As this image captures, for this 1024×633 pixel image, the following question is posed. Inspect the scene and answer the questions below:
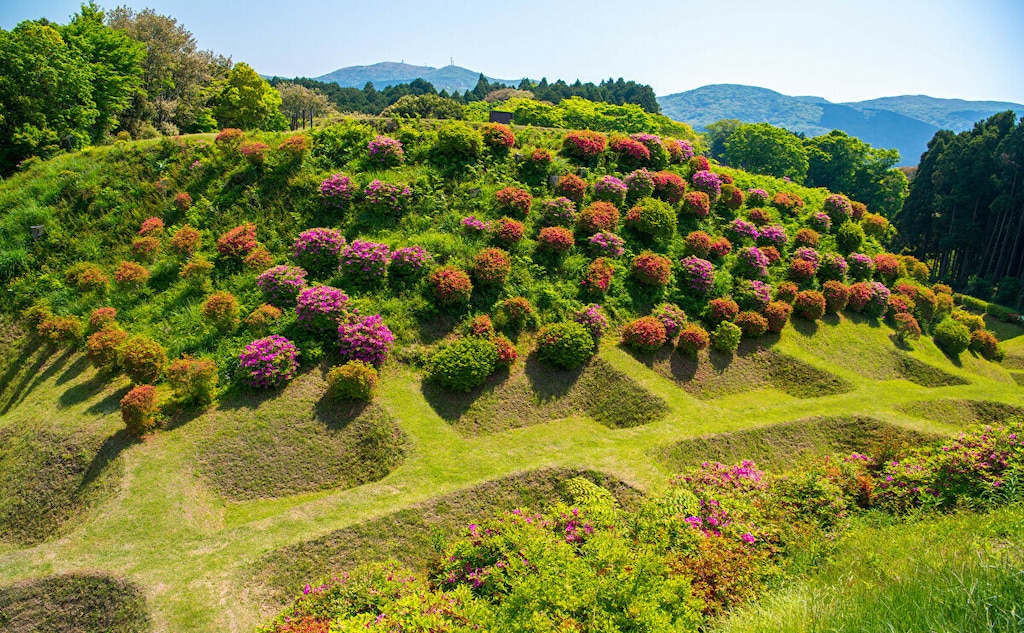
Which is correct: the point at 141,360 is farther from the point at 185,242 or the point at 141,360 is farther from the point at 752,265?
the point at 752,265

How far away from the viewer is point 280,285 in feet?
56.4

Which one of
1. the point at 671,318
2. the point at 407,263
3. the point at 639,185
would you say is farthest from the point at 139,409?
the point at 639,185

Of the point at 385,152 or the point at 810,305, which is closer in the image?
the point at 810,305

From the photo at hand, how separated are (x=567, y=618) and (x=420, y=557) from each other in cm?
566

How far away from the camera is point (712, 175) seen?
88.6ft

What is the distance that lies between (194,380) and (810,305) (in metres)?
23.4

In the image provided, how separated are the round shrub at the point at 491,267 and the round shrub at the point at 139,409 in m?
10.6

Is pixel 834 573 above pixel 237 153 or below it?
below

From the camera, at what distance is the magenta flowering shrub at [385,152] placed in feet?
76.9

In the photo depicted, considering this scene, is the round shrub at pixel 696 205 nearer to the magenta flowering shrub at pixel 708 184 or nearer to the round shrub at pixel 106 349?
the magenta flowering shrub at pixel 708 184

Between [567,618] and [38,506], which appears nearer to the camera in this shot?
[567,618]

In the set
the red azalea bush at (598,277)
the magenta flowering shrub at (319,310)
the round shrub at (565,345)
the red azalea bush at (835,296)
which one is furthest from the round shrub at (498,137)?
the red azalea bush at (835,296)

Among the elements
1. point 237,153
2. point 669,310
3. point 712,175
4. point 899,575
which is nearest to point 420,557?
point 899,575

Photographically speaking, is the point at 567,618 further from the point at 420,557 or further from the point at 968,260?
the point at 968,260
